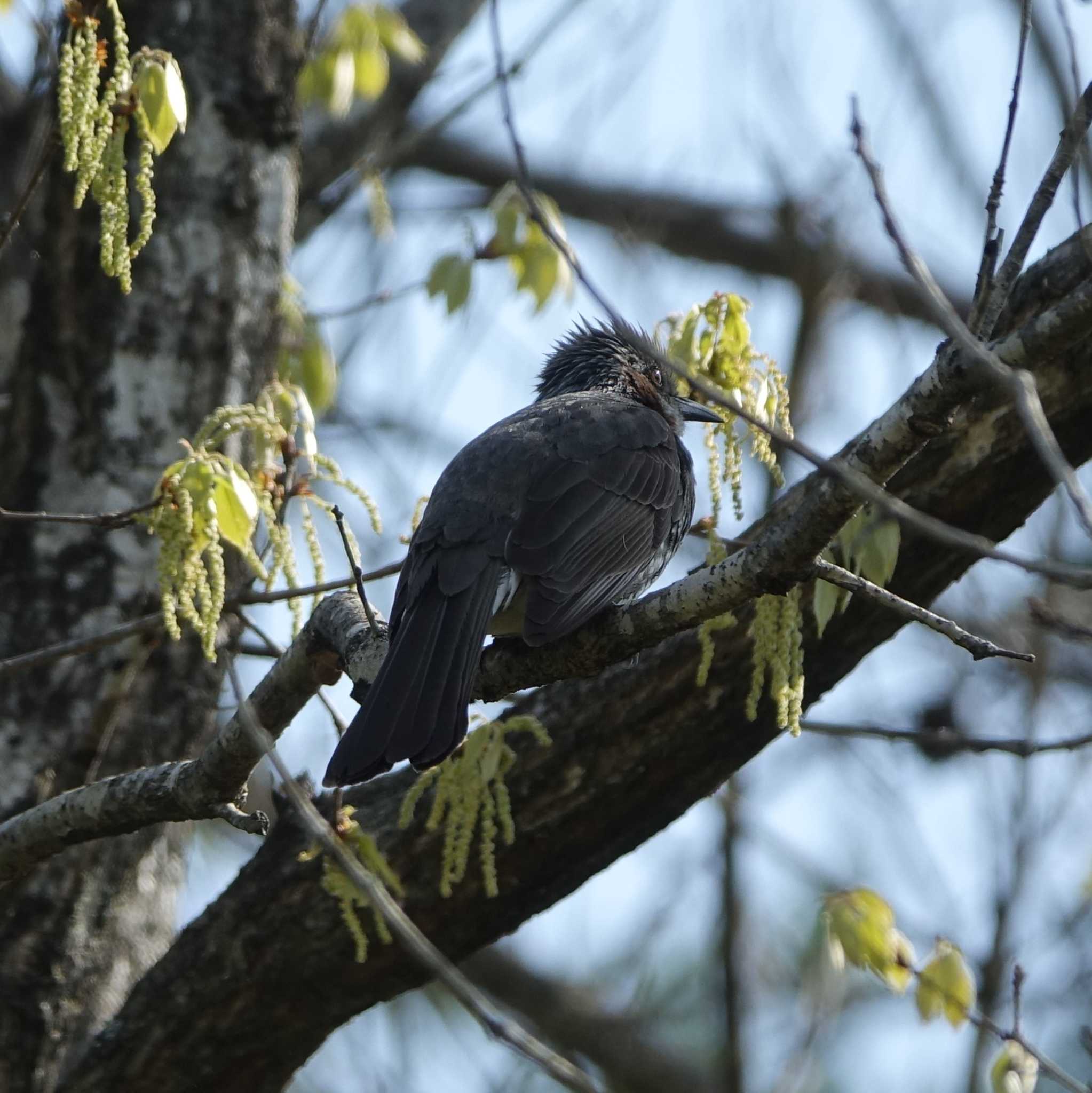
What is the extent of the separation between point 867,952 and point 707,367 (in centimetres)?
182

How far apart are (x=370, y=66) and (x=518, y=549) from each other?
2.82 m

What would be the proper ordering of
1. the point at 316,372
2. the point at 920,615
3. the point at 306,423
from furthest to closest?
the point at 316,372
the point at 306,423
the point at 920,615

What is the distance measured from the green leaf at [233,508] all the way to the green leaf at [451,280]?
1964 millimetres

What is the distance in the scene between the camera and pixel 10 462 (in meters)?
4.80

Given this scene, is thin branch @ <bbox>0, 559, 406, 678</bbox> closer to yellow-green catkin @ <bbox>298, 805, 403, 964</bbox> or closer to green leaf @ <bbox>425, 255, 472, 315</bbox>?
yellow-green catkin @ <bbox>298, 805, 403, 964</bbox>

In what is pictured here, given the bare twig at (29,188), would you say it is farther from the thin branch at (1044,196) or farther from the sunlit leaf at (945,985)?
the sunlit leaf at (945,985)

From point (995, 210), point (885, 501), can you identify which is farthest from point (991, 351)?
point (885, 501)

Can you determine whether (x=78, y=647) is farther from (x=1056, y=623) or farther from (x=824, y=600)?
(x=1056, y=623)

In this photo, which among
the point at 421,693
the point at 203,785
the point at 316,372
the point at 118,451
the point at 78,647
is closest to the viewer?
the point at 203,785

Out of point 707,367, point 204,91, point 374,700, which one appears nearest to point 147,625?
point 374,700

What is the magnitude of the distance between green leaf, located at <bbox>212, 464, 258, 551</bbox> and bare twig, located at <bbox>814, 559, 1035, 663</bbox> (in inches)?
47.6

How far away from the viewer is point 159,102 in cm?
317

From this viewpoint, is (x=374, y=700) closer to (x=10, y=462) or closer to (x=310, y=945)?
(x=310, y=945)

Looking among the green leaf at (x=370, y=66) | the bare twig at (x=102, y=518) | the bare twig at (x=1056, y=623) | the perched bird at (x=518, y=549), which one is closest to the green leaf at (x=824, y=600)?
the bare twig at (x=1056, y=623)
